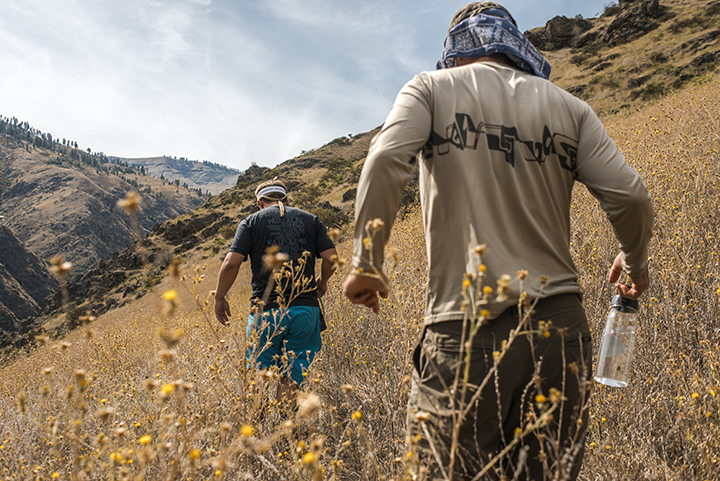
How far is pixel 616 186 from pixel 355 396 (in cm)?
221

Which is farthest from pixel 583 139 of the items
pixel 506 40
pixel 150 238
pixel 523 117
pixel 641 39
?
pixel 150 238

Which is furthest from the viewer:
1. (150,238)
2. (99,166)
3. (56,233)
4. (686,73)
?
(99,166)

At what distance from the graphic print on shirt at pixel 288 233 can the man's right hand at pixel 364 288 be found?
1632 mm

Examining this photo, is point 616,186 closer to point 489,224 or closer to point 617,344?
point 489,224

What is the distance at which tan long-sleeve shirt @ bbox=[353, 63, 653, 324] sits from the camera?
1.08 metres

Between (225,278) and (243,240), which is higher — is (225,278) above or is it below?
below

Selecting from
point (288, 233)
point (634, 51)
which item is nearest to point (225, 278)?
point (288, 233)

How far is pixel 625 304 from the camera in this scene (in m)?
1.66

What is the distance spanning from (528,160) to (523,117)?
0.14 metres

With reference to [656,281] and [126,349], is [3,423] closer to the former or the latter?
[126,349]

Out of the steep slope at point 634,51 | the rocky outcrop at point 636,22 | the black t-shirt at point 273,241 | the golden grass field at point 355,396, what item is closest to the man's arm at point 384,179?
the golden grass field at point 355,396

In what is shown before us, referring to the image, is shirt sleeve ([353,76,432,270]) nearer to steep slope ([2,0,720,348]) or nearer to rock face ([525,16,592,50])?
steep slope ([2,0,720,348])

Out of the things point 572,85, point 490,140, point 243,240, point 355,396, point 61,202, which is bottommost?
point 355,396

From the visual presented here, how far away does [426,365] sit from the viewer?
1.13m
